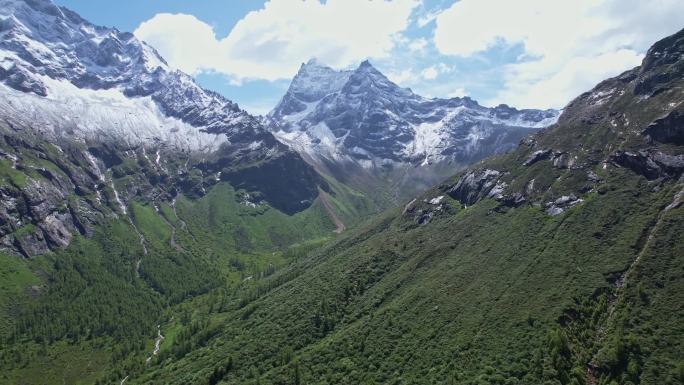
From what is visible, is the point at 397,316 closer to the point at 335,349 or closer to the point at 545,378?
the point at 335,349

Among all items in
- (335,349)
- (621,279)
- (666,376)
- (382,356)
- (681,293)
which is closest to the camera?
(666,376)

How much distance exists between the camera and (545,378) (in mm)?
134500

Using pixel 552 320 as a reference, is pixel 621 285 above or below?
above

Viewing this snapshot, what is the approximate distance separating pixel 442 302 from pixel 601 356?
60481 mm

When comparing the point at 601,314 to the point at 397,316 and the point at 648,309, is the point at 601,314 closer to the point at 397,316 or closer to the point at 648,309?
the point at 648,309

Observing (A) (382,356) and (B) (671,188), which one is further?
(B) (671,188)

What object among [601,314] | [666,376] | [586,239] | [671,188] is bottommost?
[666,376]

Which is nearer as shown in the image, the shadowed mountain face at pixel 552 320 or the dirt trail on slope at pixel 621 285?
the dirt trail on slope at pixel 621 285

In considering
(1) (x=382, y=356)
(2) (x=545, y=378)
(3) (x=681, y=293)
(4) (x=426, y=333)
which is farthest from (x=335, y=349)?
(3) (x=681, y=293)

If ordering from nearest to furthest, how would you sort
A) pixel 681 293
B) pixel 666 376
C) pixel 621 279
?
pixel 666 376, pixel 681 293, pixel 621 279

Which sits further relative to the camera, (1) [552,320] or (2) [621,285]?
(2) [621,285]

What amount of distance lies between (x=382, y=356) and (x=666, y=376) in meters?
82.2

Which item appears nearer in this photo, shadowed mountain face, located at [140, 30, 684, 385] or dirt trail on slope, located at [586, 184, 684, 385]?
dirt trail on slope, located at [586, 184, 684, 385]

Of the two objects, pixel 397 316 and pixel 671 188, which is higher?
pixel 671 188
